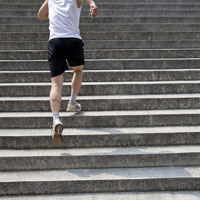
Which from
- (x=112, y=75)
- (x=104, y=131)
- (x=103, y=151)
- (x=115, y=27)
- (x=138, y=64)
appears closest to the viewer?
(x=103, y=151)

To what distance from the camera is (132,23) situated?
5340 mm

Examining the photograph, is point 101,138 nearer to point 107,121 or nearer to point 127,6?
point 107,121

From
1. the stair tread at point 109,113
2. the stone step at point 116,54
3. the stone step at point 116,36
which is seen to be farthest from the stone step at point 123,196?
the stone step at point 116,36

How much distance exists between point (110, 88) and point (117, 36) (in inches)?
61.6

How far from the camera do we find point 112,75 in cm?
377

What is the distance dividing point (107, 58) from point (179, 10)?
8.55ft

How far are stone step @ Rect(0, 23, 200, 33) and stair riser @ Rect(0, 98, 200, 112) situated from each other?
2196 mm

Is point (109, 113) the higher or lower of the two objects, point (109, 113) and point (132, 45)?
the lower

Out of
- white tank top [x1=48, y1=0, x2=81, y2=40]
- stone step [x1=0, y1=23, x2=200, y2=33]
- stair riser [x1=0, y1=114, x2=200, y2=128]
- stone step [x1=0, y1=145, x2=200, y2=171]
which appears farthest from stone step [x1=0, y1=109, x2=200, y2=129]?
stone step [x1=0, y1=23, x2=200, y2=33]

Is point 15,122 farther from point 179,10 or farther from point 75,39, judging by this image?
point 179,10

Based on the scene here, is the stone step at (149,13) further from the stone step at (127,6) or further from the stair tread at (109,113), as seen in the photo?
the stair tread at (109,113)

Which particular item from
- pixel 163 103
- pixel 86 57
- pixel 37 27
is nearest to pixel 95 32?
pixel 86 57

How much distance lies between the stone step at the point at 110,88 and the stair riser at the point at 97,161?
110 cm

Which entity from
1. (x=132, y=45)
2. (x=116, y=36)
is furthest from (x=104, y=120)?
(x=116, y=36)
